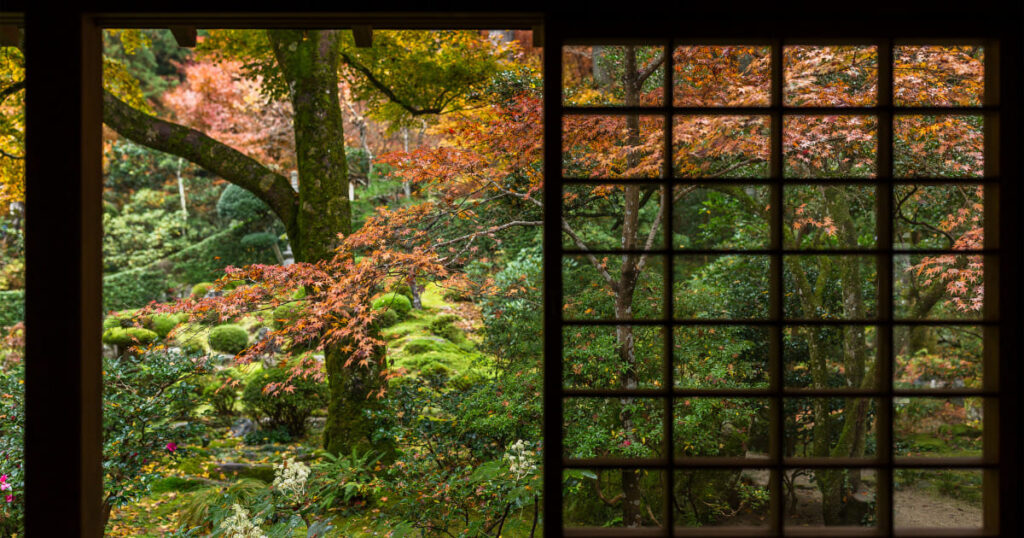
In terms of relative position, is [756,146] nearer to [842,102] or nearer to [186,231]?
[842,102]

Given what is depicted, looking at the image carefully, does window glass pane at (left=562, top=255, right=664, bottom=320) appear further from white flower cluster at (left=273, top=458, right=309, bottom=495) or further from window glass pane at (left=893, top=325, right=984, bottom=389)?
window glass pane at (left=893, top=325, right=984, bottom=389)

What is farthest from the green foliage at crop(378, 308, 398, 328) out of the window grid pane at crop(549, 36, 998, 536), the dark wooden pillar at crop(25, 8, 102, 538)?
the window grid pane at crop(549, 36, 998, 536)

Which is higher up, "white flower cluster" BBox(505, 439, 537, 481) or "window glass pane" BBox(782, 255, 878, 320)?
"window glass pane" BBox(782, 255, 878, 320)

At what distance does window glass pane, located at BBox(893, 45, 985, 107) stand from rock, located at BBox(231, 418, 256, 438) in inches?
235

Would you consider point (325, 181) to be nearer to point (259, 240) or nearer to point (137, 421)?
point (137, 421)

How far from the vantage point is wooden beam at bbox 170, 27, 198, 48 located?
6.18 ft

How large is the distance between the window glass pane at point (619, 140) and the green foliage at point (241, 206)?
20.5 ft

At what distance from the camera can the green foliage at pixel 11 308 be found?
7.89m

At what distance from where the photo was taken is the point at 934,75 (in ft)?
14.3

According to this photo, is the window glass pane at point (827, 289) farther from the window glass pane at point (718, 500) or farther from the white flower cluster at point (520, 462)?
the white flower cluster at point (520, 462)

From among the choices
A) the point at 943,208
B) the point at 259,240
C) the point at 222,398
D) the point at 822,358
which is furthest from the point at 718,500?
the point at 259,240

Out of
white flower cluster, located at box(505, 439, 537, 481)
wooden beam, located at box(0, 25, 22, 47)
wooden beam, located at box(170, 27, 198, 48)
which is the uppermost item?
wooden beam, located at box(170, 27, 198, 48)

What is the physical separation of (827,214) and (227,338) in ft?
20.2

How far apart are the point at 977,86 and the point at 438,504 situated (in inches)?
169
